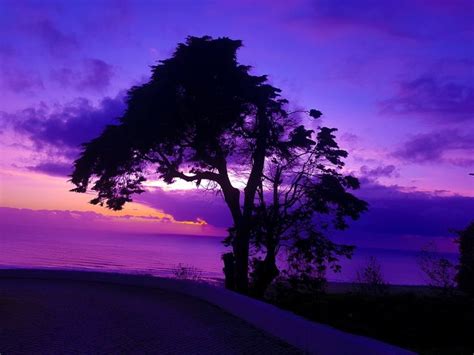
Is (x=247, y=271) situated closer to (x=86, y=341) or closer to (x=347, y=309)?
(x=347, y=309)

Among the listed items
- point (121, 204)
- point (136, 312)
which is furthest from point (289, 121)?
point (136, 312)

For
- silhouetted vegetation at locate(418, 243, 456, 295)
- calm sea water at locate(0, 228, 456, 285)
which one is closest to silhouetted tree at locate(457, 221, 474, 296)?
silhouetted vegetation at locate(418, 243, 456, 295)

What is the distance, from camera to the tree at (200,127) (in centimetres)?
1631

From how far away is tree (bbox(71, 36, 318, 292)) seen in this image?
1631 cm

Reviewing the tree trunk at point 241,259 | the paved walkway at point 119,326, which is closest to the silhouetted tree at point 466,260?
the tree trunk at point 241,259

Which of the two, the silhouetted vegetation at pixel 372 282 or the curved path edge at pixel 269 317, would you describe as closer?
the curved path edge at pixel 269 317

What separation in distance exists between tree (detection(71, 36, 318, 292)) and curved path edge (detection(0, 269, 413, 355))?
296cm

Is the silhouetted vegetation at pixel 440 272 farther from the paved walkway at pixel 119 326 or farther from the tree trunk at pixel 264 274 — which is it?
the paved walkway at pixel 119 326

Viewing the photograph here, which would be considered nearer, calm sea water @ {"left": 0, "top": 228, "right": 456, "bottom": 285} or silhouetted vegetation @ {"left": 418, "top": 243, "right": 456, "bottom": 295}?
silhouetted vegetation @ {"left": 418, "top": 243, "right": 456, "bottom": 295}

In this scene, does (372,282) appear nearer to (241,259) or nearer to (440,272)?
(440,272)

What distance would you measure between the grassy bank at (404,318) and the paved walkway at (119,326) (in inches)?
101

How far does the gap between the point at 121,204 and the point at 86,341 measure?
35.0ft

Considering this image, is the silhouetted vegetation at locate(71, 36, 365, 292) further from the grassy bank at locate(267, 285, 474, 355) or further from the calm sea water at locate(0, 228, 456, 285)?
the calm sea water at locate(0, 228, 456, 285)

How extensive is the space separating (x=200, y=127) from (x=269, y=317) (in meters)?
8.64
